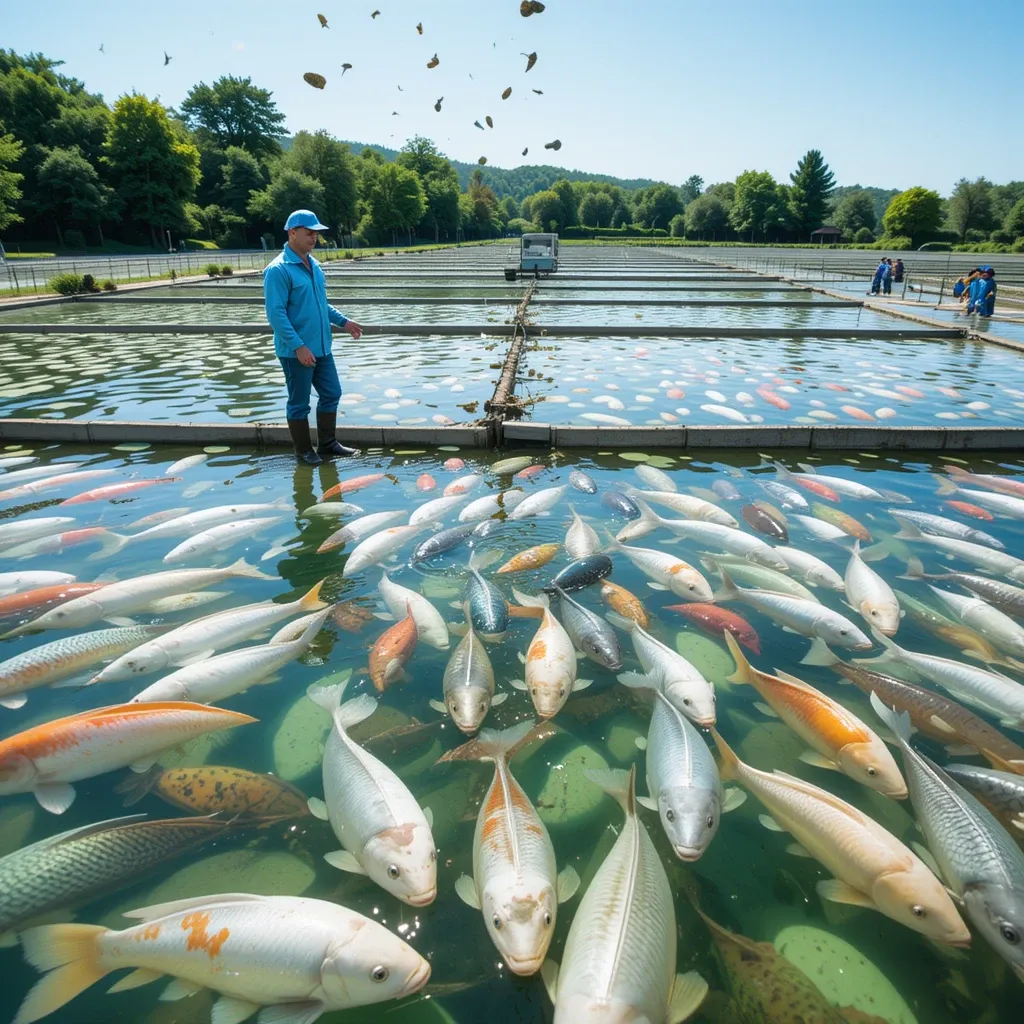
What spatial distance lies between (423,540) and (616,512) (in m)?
1.87

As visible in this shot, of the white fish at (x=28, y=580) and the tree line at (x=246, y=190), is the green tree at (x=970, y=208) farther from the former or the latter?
the white fish at (x=28, y=580)

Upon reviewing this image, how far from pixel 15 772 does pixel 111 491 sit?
4137 millimetres

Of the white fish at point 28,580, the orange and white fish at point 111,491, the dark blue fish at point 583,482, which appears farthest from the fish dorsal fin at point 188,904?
the orange and white fish at point 111,491

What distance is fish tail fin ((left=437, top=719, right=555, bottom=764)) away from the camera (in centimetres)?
323

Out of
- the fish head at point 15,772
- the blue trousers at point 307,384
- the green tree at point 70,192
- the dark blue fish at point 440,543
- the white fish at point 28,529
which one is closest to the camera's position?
the fish head at point 15,772

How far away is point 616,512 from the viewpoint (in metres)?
6.05

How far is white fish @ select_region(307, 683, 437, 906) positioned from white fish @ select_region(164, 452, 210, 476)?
516 centimetres

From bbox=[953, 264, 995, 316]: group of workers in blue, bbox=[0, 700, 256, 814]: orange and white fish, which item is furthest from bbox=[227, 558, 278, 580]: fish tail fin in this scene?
bbox=[953, 264, 995, 316]: group of workers in blue

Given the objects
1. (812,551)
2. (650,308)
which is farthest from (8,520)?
(650,308)

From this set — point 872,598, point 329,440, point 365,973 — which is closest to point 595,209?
point 329,440

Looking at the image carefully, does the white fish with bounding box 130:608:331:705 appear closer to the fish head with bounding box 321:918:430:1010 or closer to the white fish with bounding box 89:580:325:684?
the white fish with bounding box 89:580:325:684

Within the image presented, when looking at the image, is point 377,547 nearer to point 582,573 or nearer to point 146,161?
point 582,573

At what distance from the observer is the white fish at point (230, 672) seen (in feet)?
11.3

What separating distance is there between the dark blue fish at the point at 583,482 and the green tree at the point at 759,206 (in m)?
119
